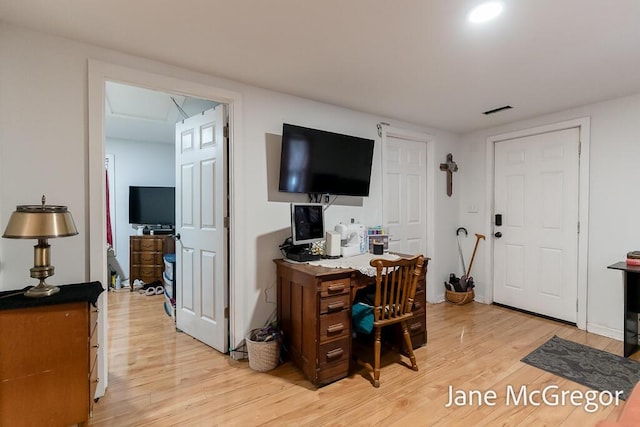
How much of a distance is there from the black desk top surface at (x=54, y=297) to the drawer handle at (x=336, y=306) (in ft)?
4.61

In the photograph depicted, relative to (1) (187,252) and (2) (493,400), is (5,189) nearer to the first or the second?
(1) (187,252)

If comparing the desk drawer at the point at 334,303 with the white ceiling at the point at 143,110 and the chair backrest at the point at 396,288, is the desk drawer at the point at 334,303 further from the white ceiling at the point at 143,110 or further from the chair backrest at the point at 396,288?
the white ceiling at the point at 143,110

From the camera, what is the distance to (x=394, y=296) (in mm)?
2385

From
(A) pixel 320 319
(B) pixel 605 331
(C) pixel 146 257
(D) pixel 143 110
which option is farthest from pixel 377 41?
(C) pixel 146 257

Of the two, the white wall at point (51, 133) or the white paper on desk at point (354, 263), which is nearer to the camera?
the white wall at point (51, 133)

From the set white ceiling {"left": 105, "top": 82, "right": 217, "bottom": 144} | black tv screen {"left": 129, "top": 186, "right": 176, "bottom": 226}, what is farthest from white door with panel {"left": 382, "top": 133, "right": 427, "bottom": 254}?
black tv screen {"left": 129, "top": 186, "right": 176, "bottom": 226}

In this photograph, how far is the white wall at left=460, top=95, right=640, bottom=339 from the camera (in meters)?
2.93

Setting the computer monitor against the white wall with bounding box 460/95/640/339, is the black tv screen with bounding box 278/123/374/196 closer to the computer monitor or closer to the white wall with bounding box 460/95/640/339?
the computer monitor

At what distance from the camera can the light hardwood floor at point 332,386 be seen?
188 centimetres

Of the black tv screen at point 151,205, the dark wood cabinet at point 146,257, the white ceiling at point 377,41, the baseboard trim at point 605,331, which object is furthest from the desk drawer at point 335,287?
the black tv screen at point 151,205

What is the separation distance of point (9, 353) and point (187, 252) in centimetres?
158

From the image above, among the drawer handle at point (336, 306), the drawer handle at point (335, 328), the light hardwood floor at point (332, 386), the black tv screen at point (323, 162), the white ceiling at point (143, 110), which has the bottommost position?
the light hardwood floor at point (332, 386)

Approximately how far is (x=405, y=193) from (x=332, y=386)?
2.49 m

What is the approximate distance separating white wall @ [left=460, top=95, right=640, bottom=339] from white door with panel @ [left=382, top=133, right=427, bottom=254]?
1617mm
